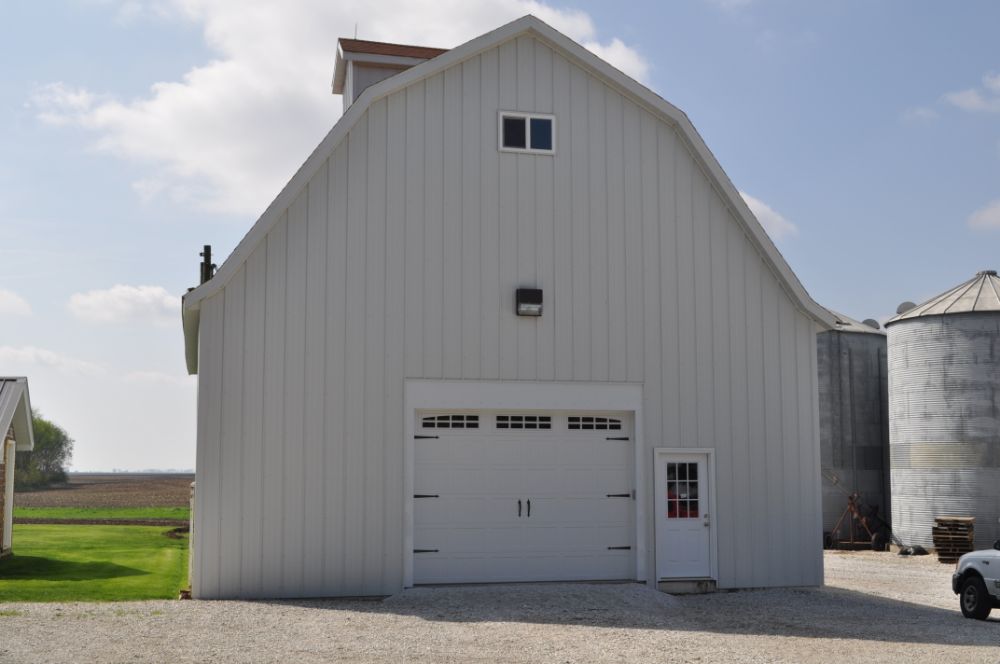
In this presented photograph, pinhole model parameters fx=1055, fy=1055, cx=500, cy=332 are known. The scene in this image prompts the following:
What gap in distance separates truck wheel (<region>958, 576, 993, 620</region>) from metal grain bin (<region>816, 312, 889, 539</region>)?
41.3ft

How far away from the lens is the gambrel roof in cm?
1329

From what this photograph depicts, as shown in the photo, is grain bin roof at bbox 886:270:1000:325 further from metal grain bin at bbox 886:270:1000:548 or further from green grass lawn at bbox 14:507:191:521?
green grass lawn at bbox 14:507:191:521

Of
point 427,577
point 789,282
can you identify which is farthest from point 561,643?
point 789,282

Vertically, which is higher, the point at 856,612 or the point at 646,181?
the point at 646,181

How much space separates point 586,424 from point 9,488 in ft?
41.2

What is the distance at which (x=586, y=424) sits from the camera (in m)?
14.5

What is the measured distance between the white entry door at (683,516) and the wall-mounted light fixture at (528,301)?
8.64ft

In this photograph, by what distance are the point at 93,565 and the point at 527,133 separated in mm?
10659

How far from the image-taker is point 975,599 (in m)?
12.5

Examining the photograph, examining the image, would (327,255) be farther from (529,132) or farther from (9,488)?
(9,488)

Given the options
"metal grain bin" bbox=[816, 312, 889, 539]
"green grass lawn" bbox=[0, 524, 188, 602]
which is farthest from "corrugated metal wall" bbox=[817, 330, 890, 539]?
"green grass lawn" bbox=[0, 524, 188, 602]

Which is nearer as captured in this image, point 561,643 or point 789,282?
point 561,643

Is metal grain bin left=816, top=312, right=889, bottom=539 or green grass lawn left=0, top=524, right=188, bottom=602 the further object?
metal grain bin left=816, top=312, right=889, bottom=539

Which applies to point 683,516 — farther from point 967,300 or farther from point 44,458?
point 44,458
